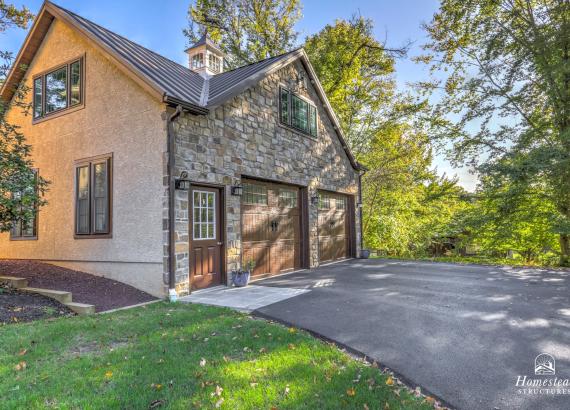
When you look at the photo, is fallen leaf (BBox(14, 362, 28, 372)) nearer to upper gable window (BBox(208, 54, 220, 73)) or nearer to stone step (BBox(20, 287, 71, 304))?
stone step (BBox(20, 287, 71, 304))

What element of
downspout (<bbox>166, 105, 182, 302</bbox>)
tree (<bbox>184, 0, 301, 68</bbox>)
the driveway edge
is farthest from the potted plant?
tree (<bbox>184, 0, 301, 68</bbox>)

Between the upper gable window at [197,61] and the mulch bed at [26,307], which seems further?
the upper gable window at [197,61]

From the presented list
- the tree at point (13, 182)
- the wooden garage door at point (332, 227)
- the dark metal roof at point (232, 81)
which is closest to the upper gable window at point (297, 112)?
the dark metal roof at point (232, 81)

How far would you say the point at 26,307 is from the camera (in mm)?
5422

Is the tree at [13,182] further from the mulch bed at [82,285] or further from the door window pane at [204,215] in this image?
the door window pane at [204,215]

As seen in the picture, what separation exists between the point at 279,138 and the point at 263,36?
11330mm

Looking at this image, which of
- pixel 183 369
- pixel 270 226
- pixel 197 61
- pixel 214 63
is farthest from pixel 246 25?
pixel 183 369

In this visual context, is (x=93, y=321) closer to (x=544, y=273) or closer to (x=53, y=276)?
(x=53, y=276)

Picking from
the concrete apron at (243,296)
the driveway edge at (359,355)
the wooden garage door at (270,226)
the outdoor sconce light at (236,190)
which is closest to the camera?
the driveway edge at (359,355)

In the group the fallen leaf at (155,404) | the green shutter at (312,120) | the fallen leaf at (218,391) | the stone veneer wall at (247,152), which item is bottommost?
the fallen leaf at (155,404)

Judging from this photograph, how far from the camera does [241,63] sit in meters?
18.7

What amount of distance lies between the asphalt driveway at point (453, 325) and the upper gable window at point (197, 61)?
785 centimetres

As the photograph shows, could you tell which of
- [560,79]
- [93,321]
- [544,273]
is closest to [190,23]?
[560,79]

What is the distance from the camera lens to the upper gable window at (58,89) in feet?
27.0
